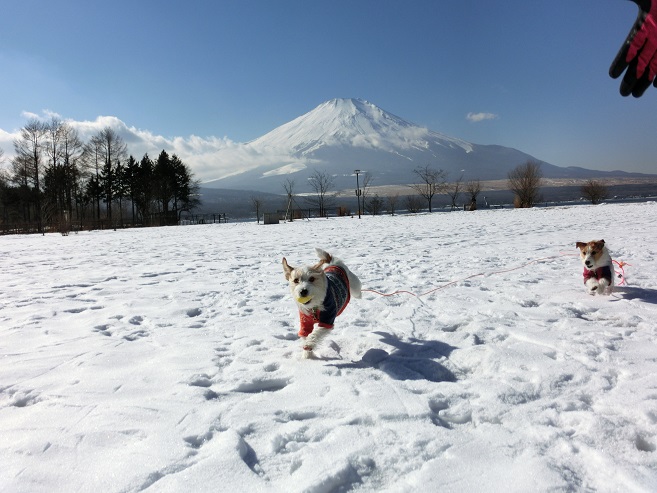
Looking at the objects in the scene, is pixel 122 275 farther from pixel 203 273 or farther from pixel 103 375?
pixel 103 375

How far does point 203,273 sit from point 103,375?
5.10 metres

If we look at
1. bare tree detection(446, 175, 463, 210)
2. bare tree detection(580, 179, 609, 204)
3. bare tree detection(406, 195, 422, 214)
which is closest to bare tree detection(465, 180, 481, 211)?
bare tree detection(446, 175, 463, 210)

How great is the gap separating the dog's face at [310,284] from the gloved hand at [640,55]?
2790 millimetres

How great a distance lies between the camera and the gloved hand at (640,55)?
242 cm

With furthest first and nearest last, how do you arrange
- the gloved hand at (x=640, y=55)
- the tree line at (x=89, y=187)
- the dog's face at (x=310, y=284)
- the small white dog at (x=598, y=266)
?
the tree line at (x=89, y=187), the small white dog at (x=598, y=266), the dog's face at (x=310, y=284), the gloved hand at (x=640, y=55)

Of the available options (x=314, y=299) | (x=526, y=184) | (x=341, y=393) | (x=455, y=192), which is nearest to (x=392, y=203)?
(x=455, y=192)

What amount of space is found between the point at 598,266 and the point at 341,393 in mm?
4262

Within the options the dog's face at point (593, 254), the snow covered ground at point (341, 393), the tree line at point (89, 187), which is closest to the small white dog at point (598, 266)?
the dog's face at point (593, 254)

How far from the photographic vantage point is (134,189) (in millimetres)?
50969

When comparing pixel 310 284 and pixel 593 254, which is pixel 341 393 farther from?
pixel 593 254

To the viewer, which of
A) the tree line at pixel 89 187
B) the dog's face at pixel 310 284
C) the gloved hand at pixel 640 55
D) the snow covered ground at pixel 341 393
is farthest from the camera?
the tree line at pixel 89 187

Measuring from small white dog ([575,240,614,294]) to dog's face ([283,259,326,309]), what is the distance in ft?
12.5

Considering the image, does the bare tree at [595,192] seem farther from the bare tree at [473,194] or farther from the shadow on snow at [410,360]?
the shadow on snow at [410,360]

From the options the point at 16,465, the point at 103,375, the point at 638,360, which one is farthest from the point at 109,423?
the point at 638,360
